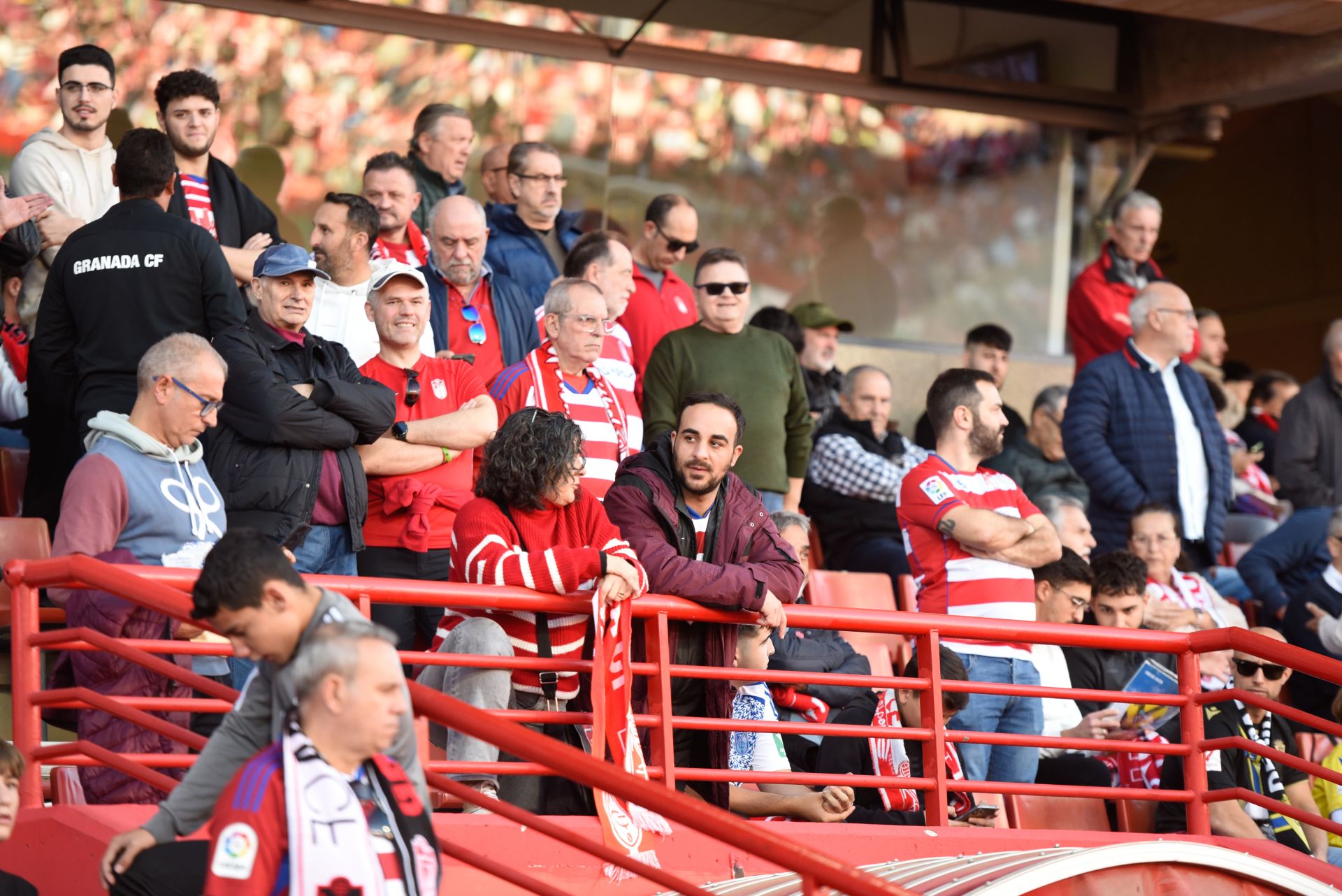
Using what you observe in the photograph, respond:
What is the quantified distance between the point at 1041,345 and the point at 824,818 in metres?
7.03

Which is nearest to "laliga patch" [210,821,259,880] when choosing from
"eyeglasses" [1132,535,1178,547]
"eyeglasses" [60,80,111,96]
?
"eyeglasses" [60,80,111,96]

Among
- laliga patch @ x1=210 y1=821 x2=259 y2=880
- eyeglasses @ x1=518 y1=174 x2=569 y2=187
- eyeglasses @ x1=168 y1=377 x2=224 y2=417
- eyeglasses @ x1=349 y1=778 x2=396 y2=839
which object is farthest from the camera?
eyeglasses @ x1=518 y1=174 x2=569 y2=187

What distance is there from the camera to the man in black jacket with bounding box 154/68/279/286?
24.9 ft

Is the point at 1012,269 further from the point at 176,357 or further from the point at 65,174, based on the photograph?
the point at 176,357

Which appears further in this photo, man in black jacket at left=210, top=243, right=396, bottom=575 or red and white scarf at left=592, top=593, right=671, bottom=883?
man in black jacket at left=210, top=243, right=396, bottom=575

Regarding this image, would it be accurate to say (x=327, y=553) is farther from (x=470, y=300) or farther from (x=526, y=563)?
(x=470, y=300)

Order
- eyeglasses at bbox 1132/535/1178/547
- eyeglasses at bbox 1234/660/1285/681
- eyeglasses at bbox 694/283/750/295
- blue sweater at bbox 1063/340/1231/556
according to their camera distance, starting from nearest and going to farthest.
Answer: eyeglasses at bbox 1234/660/1285/681 < eyeglasses at bbox 694/283/750/295 < eyeglasses at bbox 1132/535/1178/547 < blue sweater at bbox 1063/340/1231/556

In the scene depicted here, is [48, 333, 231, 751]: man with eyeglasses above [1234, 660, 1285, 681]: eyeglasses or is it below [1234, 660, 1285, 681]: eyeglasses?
above

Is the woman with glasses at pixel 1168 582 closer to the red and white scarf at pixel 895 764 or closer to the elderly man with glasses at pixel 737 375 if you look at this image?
the elderly man with glasses at pixel 737 375

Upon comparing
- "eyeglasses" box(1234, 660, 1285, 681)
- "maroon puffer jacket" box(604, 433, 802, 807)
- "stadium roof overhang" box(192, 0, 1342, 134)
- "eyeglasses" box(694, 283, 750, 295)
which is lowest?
"eyeglasses" box(1234, 660, 1285, 681)

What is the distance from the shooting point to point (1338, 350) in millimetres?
10414

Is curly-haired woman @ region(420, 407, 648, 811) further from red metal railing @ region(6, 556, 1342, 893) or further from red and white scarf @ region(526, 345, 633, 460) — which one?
red and white scarf @ region(526, 345, 633, 460)

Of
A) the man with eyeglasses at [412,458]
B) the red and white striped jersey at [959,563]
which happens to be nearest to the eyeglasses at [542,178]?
the man with eyeglasses at [412,458]

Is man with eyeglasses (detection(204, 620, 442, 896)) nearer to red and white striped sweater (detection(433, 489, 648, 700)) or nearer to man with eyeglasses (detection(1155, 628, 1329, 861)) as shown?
red and white striped sweater (detection(433, 489, 648, 700))
